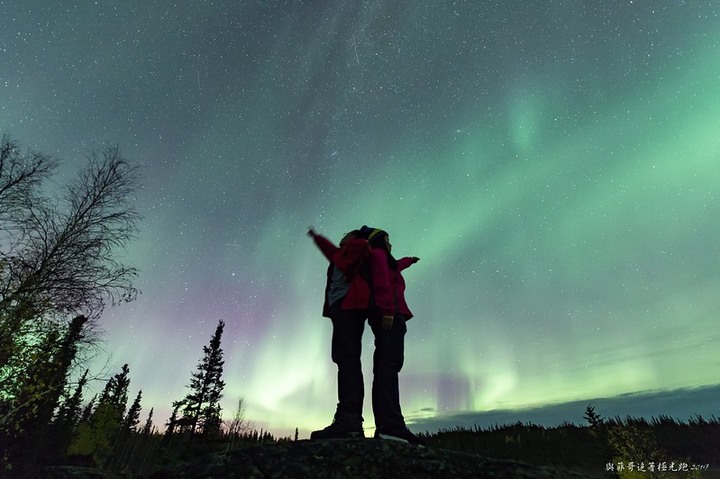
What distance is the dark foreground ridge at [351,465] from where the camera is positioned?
3645 millimetres

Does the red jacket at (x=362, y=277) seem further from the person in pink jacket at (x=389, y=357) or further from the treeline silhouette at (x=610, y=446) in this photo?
the treeline silhouette at (x=610, y=446)

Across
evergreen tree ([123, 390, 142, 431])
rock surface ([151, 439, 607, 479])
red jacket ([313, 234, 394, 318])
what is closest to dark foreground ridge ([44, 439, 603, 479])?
rock surface ([151, 439, 607, 479])

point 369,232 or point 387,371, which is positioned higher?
point 369,232

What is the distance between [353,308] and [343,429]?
1.61 metres

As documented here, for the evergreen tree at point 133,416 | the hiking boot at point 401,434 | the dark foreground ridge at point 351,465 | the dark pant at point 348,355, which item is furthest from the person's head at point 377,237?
the evergreen tree at point 133,416

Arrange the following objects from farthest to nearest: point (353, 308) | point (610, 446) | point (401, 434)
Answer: point (610, 446) < point (353, 308) < point (401, 434)

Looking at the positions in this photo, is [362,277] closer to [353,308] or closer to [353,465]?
[353,308]

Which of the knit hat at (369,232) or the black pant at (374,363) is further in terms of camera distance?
the knit hat at (369,232)

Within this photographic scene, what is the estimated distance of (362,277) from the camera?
570cm

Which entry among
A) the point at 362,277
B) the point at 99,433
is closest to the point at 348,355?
the point at 362,277

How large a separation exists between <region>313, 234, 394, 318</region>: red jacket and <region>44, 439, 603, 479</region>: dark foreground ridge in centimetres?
189

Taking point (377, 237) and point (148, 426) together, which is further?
point (148, 426)

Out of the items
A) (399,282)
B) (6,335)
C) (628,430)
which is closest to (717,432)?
(628,430)

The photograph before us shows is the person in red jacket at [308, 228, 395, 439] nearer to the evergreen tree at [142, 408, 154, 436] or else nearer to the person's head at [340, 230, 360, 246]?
the person's head at [340, 230, 360, 246]
